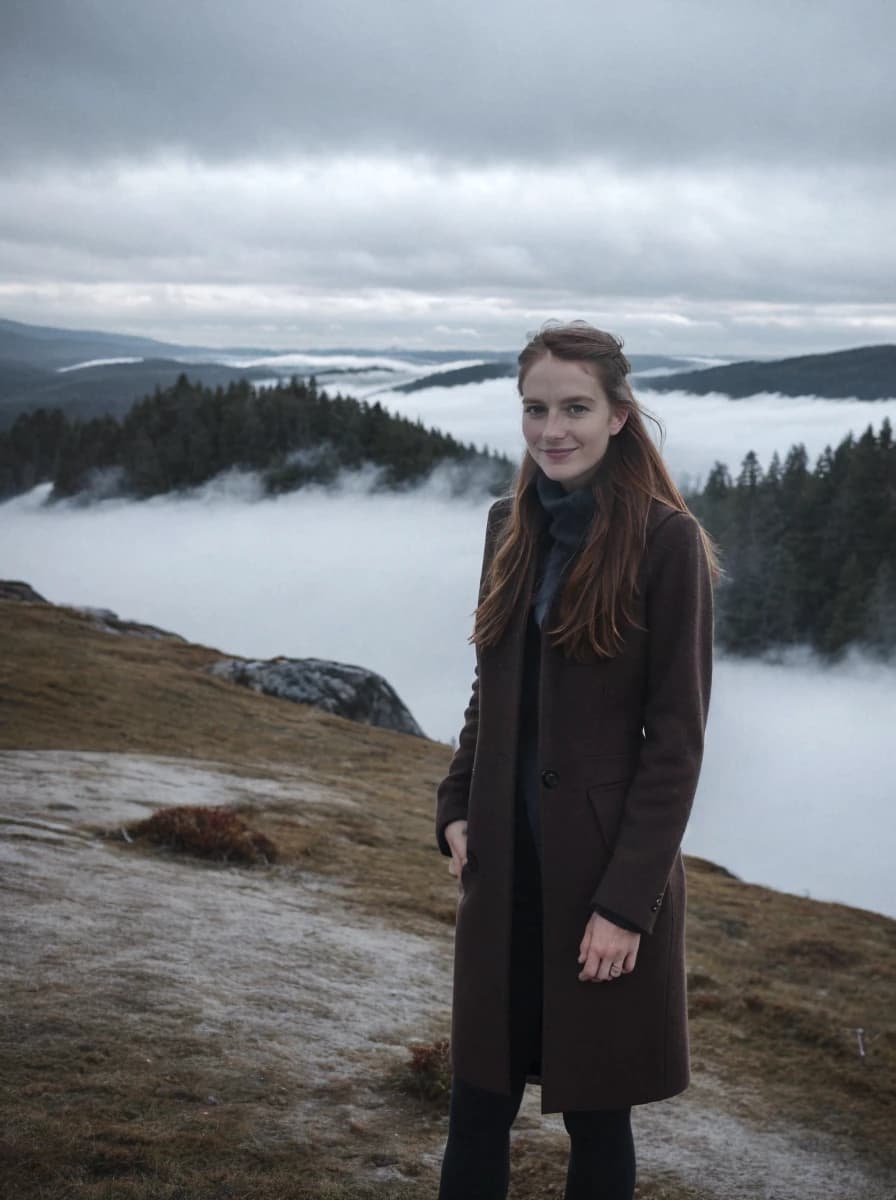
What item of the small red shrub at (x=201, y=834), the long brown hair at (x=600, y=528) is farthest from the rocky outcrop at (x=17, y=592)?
the long brown hair at (x=600, y=528)

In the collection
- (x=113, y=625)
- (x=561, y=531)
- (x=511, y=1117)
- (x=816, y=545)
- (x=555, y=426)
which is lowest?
(x=113, y=625)

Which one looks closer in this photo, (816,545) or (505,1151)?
(505,1151)

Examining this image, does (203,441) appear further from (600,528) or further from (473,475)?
(600,528)

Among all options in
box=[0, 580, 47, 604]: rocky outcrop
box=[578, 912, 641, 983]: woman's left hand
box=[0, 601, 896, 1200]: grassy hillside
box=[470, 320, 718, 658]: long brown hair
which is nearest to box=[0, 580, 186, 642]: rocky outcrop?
box=[0, 580, 47, 604]: rocky outcrop

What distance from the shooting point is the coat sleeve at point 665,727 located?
10.4 ft

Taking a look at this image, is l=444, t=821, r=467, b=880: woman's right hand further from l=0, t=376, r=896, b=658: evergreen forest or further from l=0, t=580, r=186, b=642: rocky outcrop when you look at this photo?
l=0, t=376, r=896, b=658: evergreen forest

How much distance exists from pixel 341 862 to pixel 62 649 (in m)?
21.5

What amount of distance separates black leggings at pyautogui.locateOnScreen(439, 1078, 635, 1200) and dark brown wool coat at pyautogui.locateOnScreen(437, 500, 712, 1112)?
11 cm

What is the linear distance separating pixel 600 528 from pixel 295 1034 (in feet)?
14.4

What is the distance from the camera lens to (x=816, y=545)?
112 meters

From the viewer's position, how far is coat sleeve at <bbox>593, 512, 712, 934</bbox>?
10.4 ft

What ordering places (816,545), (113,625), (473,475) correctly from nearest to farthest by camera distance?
(113,625) < (816,545) < (473,475)

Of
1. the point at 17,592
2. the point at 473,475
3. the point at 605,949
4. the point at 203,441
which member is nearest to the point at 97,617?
the point at 17,592

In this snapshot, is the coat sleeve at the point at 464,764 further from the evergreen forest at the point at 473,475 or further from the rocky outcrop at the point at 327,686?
the evergreen forest at the point at 473,475
